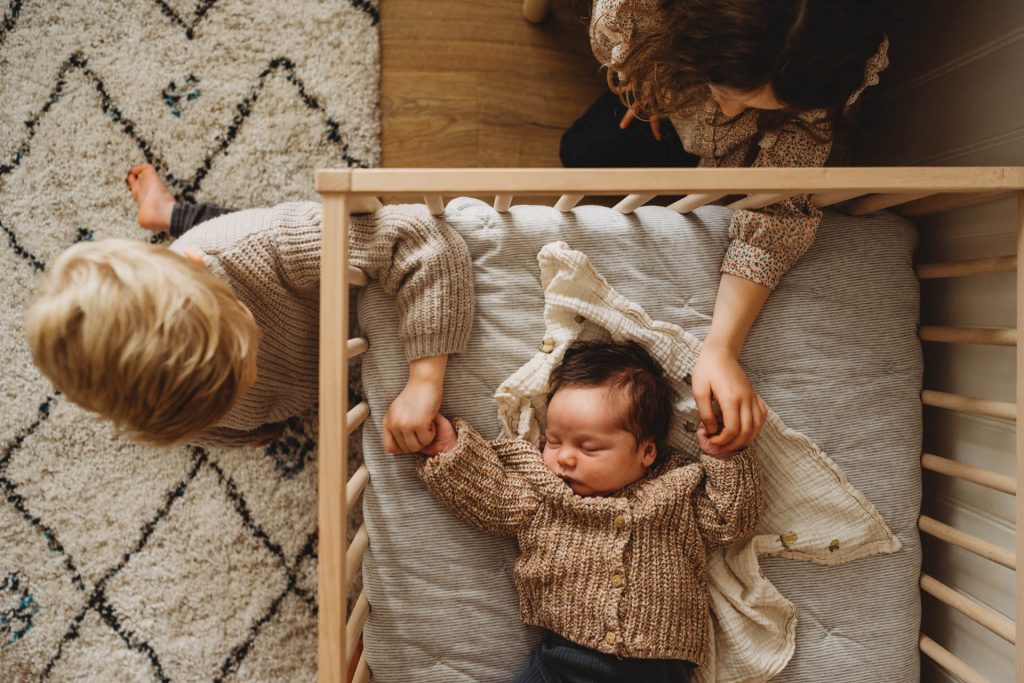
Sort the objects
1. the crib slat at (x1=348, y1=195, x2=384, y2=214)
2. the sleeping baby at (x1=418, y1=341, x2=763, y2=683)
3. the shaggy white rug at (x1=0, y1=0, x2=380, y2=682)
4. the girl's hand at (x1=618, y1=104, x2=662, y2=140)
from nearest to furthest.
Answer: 1. the crib slat at (x1=348, y1=195, x2=384, y2=214)
2. the sleeping baby at (x1=418, y1=341, x2=763, y2=683)
3. the girl's hand at (x1=618, y1=104, x2=662, y2=140)
4. the shaggy white rug at (x1=0, y1=0, x2=380, y2=682)

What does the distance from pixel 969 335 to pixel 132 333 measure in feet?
3.16

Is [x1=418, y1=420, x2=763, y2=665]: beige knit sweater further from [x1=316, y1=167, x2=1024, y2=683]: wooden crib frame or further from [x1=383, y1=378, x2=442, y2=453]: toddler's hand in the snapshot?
[x1=316, y1=167, x2=1024, y2=683]: wooden crib frame

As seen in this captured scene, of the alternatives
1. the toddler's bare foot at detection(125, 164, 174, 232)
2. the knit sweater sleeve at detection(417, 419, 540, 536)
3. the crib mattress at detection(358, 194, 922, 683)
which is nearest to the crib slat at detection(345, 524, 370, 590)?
the crib mattress at detection(358, 194, 922, 683)

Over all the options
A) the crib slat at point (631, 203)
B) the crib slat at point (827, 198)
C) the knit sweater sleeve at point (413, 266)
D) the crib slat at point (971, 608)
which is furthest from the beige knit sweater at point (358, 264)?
the crib slat at point (971, 608)

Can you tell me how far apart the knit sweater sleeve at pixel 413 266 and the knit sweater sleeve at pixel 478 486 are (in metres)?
0.13

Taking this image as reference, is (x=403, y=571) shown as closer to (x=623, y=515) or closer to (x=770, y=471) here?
(x=623, y=515)

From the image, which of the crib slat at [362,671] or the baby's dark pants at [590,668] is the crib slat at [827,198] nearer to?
the baby's dark pants at [590,668]

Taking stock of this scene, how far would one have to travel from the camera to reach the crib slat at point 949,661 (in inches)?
30.6

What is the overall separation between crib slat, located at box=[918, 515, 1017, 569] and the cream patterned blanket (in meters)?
0.05

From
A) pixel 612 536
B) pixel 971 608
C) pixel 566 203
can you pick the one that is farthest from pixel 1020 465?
pixel 566 203

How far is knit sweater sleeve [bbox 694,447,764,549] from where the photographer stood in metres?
0.79

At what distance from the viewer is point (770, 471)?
865mm

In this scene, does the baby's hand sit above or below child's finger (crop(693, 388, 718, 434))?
below

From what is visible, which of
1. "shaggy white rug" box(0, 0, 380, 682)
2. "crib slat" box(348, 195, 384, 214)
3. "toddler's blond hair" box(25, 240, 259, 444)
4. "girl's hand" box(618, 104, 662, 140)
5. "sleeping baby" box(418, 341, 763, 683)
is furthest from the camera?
"shaggy white rug" box(0, 0, 380, 682)
